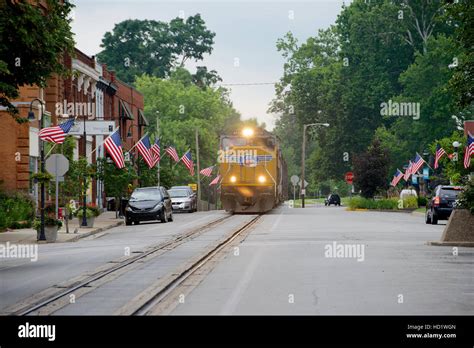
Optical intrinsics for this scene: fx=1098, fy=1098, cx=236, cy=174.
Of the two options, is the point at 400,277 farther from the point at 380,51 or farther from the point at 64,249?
the point at 380,51

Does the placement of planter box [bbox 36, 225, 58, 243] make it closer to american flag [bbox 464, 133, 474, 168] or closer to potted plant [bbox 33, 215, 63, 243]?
potted plant [bbox 33, 215, 63, 243]

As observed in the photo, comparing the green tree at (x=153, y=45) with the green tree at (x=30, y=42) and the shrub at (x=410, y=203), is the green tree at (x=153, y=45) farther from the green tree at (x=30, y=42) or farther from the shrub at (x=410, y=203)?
the green tree at (x=30, y=42)

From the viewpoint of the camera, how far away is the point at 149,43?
129000 millimetres

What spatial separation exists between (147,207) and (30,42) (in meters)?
25.1

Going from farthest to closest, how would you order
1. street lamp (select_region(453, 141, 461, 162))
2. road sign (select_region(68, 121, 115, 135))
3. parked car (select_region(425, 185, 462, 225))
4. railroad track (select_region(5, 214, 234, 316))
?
street lamp (select_region(453, 141, 461, 162))
road sign (select_region(68, 121, 115, 135))
parked car (select_region(425, 185, 462, 225))
railroad track (select_region(5, 214, 234, 316))

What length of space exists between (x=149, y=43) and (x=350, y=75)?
37.7 m

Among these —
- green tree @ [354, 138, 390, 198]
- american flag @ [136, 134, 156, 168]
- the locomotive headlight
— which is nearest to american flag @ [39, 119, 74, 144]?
the locomotive headlight

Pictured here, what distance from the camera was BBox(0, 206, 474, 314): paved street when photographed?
49.3ft

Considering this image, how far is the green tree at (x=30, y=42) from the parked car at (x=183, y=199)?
39171 millimetres

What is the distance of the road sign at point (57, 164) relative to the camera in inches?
1548

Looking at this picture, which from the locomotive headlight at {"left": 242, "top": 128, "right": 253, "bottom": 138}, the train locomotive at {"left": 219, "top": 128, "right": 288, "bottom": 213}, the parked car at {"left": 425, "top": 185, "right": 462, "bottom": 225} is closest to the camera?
the parked car at {"left": 425, "top": 185, "right": 462, "bottom": 225}

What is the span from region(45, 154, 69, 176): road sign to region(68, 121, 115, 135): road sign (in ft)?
48.3

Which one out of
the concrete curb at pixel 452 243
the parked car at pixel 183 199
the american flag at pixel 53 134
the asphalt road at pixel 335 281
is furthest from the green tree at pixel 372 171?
the concrete curb at pixel 452 243

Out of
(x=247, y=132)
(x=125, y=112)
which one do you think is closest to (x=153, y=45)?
(x=125, y=112)
